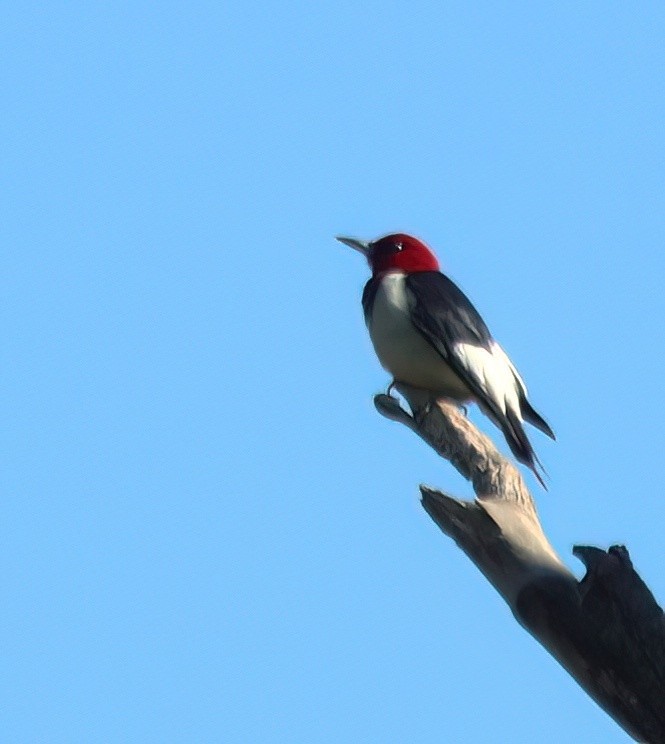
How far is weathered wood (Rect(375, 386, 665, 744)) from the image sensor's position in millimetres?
4992

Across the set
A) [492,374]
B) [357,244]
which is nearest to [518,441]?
[492,374]

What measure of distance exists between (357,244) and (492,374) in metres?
1.58

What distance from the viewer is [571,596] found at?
207 inches

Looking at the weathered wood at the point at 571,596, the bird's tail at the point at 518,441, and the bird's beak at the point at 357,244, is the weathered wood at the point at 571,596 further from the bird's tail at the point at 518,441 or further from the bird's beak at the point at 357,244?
the bird's beak at the point at 357,244

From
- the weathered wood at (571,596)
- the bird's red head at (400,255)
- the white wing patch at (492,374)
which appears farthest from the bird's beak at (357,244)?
the weathered wood at (571,596)

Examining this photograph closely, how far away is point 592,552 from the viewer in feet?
16.8

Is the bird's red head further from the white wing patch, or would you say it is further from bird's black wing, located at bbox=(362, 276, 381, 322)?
the white wing patch

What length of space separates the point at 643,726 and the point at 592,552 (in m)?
0.53

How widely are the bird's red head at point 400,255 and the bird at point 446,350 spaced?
371mm

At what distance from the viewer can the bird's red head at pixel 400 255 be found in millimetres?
8133

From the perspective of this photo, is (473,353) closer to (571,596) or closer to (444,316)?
(444,316)

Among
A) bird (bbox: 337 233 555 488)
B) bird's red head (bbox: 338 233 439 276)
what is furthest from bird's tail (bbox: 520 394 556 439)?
bird's red head (bbox: 338 233 439 276)

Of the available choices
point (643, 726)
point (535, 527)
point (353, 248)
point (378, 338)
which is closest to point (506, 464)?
point (535, 527)

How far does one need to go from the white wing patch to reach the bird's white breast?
9 centimetres
